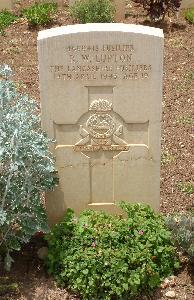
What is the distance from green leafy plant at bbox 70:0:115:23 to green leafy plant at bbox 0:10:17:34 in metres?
1.07

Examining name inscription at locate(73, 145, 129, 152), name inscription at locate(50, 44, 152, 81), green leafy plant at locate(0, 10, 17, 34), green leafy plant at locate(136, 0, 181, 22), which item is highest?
green leafy plant at locate(136, 0, 181, 22)

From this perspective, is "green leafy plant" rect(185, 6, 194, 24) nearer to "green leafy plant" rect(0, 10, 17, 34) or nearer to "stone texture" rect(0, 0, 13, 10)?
"green leafy plant" rect(0, 10, 17, 34)

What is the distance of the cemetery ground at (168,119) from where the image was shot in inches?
187

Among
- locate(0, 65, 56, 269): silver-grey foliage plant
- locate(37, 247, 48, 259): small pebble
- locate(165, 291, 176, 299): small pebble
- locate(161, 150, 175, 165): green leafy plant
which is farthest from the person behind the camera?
locate(161, 150, 175, 165): green leafy plant

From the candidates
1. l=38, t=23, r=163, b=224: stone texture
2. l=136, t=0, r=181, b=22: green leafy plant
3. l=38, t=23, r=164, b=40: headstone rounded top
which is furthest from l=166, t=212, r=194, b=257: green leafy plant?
l=136, t=0, r=181, b=22: green leafy plant

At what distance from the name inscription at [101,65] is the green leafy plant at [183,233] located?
43.1 inches

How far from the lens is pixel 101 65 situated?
464 cm

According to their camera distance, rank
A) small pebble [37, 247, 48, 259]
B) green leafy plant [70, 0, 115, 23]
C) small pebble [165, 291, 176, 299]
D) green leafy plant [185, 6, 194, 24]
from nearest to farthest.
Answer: small pebble [165, 291, 176, 299]
small pebble [37, 247, 48, 259]
green leafy plant [70, 0, 115, 23]
green leafy plant [185, 6, 194, 24]

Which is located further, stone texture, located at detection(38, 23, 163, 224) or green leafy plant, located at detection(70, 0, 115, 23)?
green leafy plant, located at detection(70, 0, 115, 23)

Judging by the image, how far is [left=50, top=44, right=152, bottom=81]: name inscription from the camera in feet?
15.1

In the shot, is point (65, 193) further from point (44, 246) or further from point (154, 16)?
point (154, 16)

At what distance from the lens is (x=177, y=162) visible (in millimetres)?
6398

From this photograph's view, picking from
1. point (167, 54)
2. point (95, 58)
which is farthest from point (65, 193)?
point (167, 54)

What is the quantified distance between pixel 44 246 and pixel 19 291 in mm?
484
